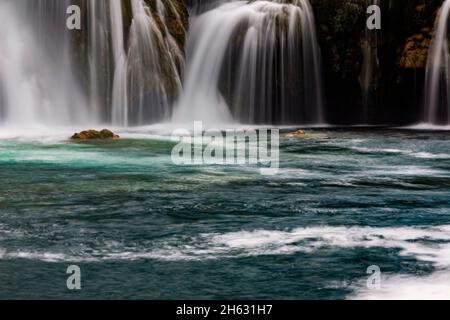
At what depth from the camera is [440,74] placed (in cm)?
3472

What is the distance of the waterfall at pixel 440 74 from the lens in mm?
34656

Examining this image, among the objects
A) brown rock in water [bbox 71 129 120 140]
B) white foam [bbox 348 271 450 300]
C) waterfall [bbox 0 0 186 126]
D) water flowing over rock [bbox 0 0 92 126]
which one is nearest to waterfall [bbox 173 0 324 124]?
Result: waterfall [bbox 0 0 186 126]

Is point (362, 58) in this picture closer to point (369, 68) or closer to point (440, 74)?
point (369, 68)

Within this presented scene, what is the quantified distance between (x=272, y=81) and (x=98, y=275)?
27.7 metres

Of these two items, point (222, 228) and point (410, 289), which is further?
point (222, 228)

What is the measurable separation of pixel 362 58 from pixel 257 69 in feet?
15.9

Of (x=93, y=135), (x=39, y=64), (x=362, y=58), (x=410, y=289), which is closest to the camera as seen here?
(x=410, y=289)

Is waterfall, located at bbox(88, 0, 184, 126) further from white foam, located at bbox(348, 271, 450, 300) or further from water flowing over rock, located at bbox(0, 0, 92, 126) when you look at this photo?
white foam, located at bbox(348, 271, 450, 300)

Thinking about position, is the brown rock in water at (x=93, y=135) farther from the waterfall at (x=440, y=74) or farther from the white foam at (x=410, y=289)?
the white foam at (x=410, y=289)

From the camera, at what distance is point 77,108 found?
33594mm

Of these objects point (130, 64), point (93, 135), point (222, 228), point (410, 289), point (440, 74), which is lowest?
point (410, 289)

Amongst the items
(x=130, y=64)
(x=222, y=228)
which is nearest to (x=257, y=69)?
(x=130, y=64)
